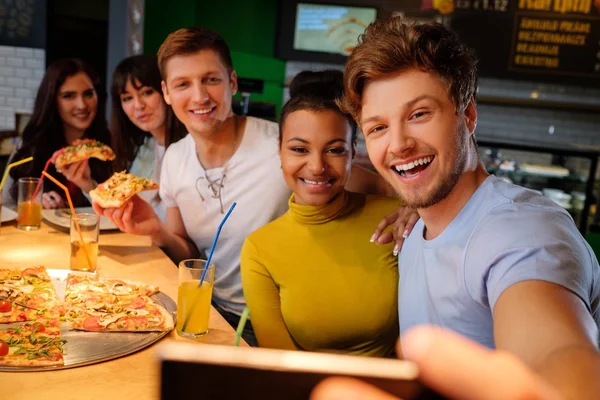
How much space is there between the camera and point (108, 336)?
1.67m

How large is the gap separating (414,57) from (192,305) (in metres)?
0.94

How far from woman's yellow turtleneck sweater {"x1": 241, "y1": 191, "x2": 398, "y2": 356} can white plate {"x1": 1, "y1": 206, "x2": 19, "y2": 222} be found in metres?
1.38

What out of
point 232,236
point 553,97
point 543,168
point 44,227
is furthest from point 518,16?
point 44,227

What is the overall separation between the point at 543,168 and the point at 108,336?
4.75 meters

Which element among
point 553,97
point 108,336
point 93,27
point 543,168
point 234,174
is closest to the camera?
point 108,336

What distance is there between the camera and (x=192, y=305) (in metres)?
1.74

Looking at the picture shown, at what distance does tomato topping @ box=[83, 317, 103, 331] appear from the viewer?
1690 mm

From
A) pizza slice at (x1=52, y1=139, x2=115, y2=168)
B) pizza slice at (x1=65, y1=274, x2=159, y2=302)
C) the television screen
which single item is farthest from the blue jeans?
the television screen

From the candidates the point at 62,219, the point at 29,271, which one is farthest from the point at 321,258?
the point at 62,219

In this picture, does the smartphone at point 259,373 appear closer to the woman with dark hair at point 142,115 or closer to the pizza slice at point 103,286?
the pizza slice at point 103,286

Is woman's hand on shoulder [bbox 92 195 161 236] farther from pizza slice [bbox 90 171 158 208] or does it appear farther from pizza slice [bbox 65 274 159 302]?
pizza slice [bbox 65 274 159 302]

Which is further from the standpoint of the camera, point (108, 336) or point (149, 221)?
point (149, 221)

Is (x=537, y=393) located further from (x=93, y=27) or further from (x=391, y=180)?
(x=93, y=27)

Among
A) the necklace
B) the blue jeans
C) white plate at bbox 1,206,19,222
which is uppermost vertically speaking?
the necklace
